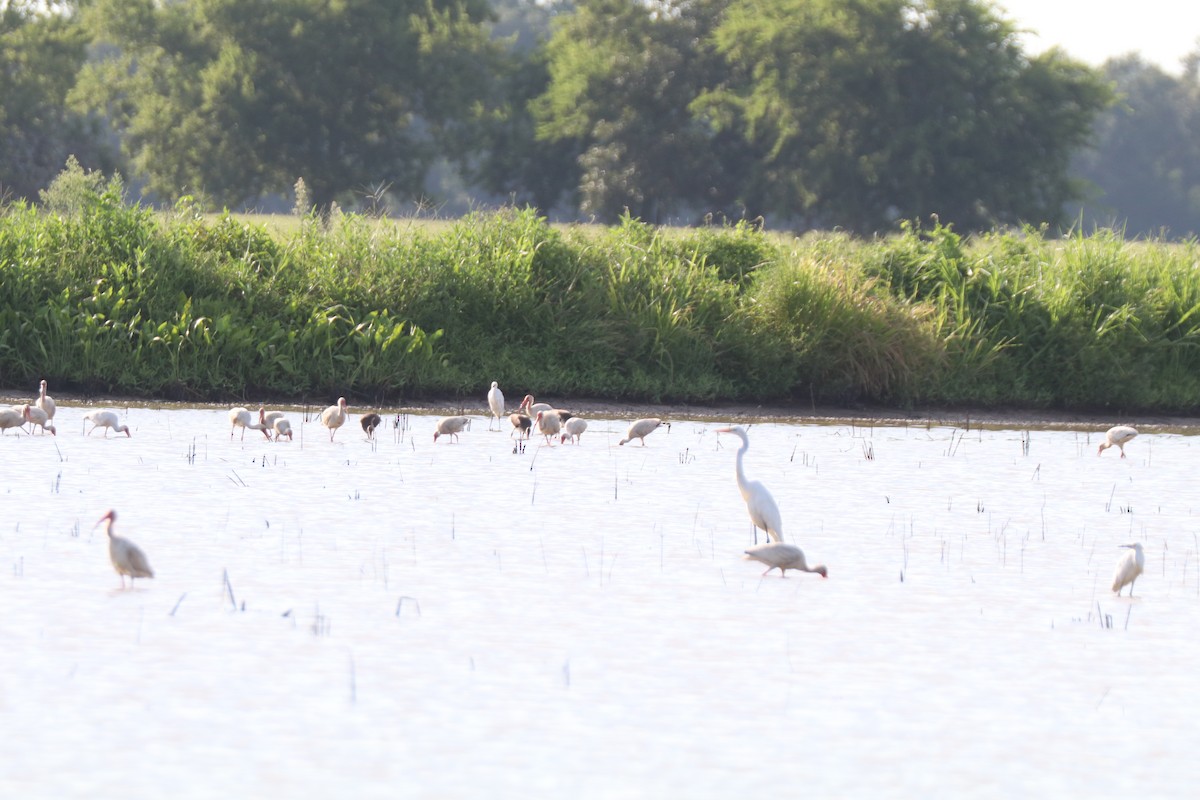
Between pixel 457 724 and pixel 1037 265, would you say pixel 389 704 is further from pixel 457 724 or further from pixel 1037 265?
pixel 1037 265

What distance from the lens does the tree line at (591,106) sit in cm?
5525

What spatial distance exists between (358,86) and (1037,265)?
3871 cm

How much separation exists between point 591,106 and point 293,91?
31.3 feet

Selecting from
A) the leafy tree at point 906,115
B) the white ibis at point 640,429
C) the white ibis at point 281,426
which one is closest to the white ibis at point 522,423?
the white ibis at point 640,429

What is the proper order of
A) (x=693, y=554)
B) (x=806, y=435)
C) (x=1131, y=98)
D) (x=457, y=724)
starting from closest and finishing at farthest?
(x=457, y=724) → (x=693, y=554) → (x=806, y=435) → (x=1131, y=98)

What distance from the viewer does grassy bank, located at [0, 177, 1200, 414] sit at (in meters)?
20.8

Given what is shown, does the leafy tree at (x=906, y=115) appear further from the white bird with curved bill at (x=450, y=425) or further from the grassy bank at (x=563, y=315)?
the white bird with curved bill at (x=450, y=425)

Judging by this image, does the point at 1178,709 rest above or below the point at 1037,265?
below

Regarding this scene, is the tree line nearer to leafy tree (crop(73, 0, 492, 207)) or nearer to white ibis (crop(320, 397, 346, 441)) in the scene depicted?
leafy tree (crop(73, 0, 492, 207))

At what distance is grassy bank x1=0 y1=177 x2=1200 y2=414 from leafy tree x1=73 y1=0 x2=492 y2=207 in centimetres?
3539

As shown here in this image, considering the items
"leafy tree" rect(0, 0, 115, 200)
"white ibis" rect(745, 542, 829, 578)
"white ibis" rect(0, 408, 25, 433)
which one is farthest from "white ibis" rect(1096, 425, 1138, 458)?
"leafy tree" rect(0, 0, 115, 200)

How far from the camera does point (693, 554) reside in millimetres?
10570

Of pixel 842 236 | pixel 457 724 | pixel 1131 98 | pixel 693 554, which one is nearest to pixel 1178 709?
→ pixel 457 724

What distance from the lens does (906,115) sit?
2181 inches
